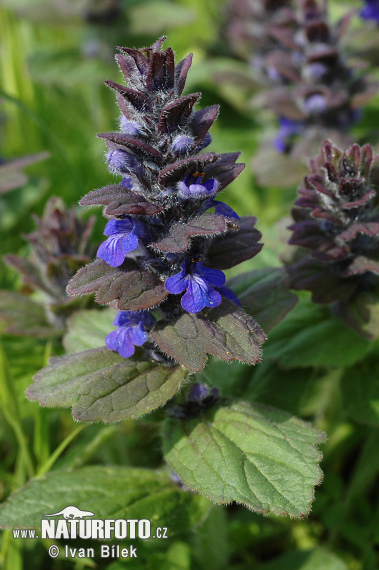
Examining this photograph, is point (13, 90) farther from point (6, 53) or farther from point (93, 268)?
point (93, 268)

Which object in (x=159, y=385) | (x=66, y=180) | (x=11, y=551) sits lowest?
(x=11, y=551)

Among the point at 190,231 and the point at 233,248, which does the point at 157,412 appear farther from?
the point at 190,231

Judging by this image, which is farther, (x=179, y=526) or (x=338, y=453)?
(x=338, y=453)

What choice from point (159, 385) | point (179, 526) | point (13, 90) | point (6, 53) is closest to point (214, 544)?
point (179, 526)

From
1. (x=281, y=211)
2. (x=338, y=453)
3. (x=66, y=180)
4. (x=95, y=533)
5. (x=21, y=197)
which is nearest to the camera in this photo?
(x=95, y=533)

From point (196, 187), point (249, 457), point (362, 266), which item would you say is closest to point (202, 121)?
point (196, 187)

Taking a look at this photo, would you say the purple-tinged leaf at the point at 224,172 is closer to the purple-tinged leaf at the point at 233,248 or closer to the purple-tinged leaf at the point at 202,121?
the purple-tinged leaf at the point at 202,121
